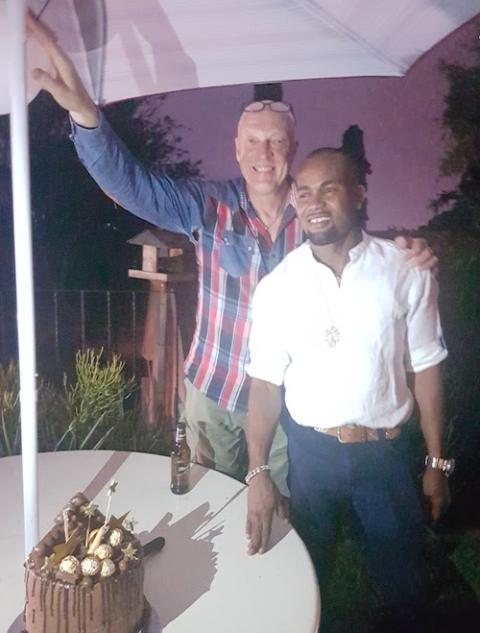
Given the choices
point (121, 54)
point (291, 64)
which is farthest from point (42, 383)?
point (291, 64)

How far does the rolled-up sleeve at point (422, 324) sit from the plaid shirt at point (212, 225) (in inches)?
13.2

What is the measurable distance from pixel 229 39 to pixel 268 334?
2.43 feet

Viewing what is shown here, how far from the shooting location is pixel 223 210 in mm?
1616

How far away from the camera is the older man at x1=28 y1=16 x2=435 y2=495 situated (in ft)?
5.14

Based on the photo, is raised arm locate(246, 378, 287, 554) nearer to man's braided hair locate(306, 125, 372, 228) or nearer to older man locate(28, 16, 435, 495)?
older man locate(28, 16, 435, 495)

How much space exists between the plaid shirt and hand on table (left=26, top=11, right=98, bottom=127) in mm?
49

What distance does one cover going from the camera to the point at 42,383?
169cm

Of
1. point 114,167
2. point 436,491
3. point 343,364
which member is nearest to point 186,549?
point 343,364

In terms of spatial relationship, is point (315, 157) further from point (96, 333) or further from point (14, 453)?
point (14, 453)

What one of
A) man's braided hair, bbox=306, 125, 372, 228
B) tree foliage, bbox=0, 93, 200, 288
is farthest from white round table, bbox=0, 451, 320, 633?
man's braided hair, bbox=306, 125, 372, 228

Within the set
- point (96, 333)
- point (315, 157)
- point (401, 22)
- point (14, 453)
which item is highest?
point (401, 22)

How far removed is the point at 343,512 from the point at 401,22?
131 centimetres

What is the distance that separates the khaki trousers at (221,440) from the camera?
1.73 metres

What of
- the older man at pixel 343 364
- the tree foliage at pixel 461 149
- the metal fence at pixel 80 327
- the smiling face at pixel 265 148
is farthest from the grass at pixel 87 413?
the tree foliage at pixel 461 149
